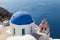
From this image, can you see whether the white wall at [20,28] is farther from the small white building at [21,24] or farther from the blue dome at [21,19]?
the blue dome at [21,19]

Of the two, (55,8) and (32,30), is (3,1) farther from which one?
(32,30)

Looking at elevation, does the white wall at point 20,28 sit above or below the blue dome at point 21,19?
below

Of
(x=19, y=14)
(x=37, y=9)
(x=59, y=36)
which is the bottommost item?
(x=59, y=36)

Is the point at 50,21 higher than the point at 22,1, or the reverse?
the point at 22,1

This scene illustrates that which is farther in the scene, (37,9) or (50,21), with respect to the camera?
(37,9)

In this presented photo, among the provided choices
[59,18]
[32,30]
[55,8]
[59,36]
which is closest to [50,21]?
[59,18]

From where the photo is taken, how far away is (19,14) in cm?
1695

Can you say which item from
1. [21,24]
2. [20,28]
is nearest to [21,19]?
[21,24]

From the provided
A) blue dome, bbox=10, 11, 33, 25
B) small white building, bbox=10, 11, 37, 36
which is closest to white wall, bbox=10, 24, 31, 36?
small white building, bbox=10, 11, 37, 36

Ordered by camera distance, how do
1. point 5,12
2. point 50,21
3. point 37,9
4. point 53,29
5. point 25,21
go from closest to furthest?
1. point 25,21
2. point 5,12
3. point 53,29
4. point 50,21
5. point 37,9

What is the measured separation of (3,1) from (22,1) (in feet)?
17.6

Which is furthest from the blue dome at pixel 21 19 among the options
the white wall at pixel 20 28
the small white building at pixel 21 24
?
the white wall at pixel 20 28

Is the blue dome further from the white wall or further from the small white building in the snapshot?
the white wall

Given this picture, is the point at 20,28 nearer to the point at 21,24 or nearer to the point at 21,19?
the point at 21,24
